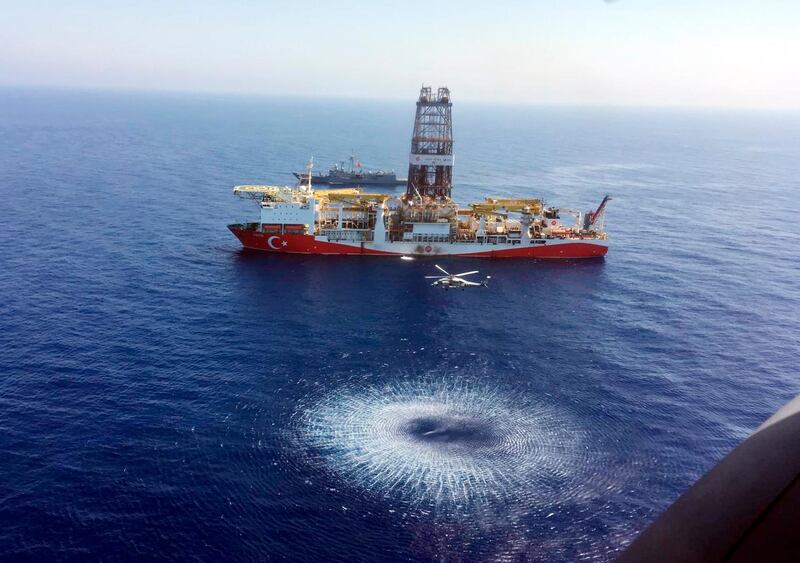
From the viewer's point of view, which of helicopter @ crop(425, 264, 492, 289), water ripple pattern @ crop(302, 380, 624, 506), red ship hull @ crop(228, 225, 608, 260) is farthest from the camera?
red ship hull @ crop(228, 225, 608, 260)

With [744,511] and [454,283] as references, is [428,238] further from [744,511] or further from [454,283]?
[744,511]

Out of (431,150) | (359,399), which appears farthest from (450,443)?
(431,150)

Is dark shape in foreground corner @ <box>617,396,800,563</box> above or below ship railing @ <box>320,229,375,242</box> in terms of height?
above

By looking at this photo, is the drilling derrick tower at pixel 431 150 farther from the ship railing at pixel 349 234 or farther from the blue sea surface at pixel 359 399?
the blue sea surface at pixel 359 399

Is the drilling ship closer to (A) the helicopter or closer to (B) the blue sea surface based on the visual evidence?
(B) the blue sea surface

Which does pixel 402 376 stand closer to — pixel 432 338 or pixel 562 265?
pixel 432 338

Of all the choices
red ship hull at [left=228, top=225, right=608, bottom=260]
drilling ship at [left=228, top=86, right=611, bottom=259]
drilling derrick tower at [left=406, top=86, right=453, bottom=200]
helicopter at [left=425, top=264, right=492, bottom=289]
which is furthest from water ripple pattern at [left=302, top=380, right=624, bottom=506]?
drilling derrick tower at [left=406, top=86, right=453, bottom=200]
